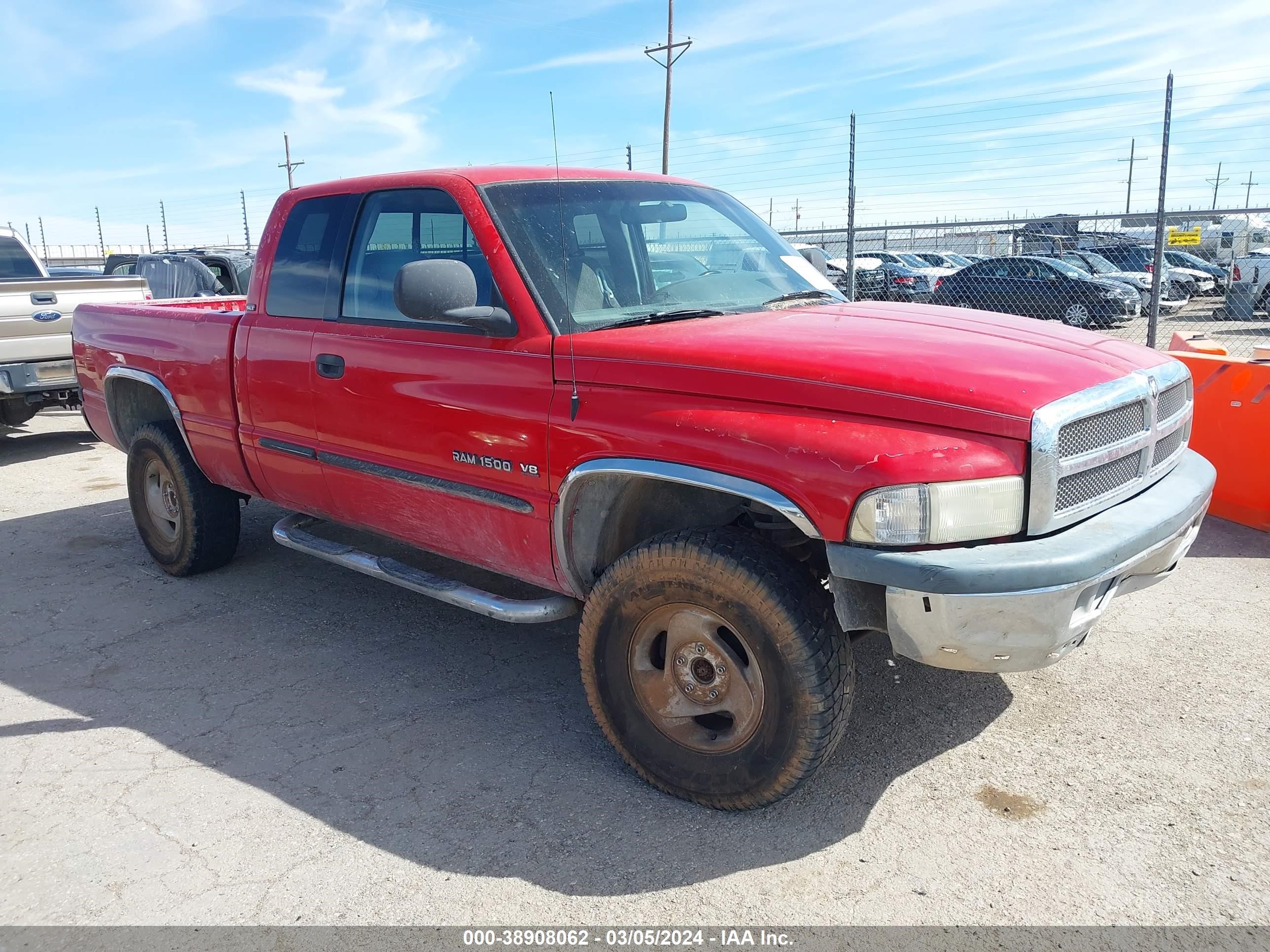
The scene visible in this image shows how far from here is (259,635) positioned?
4512mm

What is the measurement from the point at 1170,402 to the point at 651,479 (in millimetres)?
1743

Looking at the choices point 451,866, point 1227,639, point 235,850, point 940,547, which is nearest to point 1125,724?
point 1227,639

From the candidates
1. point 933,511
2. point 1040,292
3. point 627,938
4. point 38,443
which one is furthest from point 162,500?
point 1040,292

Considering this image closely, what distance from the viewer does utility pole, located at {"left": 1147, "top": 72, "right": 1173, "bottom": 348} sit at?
27.3ft

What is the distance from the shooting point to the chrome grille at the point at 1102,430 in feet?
8.64

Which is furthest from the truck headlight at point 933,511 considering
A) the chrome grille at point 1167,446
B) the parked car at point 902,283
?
the parked car at point 902,283

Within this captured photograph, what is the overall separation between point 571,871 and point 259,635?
237 cm

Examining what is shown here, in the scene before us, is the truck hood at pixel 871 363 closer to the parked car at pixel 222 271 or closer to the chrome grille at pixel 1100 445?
the chrome grille at pixel 1100 445

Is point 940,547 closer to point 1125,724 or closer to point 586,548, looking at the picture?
point 586,548

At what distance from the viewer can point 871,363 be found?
277cm

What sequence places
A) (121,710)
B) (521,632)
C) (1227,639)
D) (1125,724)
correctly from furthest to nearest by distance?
(521,632)
(1227,639)
(121,710)
(1125,724)

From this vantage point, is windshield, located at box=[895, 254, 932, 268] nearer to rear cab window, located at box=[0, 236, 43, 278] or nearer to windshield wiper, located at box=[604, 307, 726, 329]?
rear cab window, located at box=[0, 236, 43, 278]

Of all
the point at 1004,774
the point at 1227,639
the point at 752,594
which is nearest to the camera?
the point at 752,594

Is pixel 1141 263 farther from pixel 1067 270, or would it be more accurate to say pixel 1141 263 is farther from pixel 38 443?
pixel 38 443
